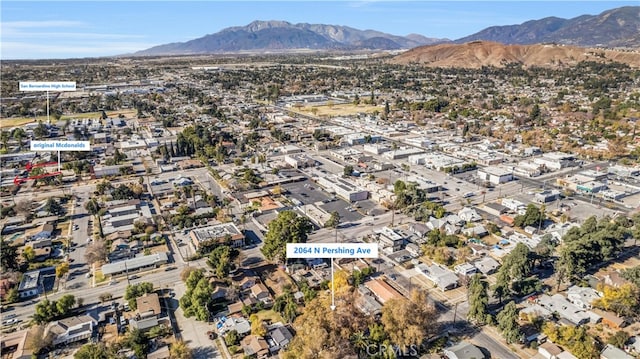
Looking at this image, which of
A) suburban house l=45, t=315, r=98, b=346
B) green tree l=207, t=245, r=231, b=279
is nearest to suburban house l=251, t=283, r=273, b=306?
green tree l=207, t=245, r=231, b=279

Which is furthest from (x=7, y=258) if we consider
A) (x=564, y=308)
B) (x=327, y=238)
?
(x=564, y=308)

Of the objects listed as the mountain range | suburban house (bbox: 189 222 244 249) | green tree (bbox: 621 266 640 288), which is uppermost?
the mountain range

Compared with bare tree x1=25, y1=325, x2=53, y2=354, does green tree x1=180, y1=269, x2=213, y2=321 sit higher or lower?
higher

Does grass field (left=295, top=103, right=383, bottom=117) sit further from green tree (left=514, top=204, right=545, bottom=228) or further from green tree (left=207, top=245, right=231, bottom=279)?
green tree (left=207, top=245, right=231, bottom=279)

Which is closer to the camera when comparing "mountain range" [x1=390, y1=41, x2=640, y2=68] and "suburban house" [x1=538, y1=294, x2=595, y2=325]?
"suburban house" [x1=538, y1=294, x2=595, y2=325]

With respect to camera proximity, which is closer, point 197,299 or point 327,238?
point 197,299

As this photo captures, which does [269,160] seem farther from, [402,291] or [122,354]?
[122,354]

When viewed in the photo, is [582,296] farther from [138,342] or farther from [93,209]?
[93,209]
